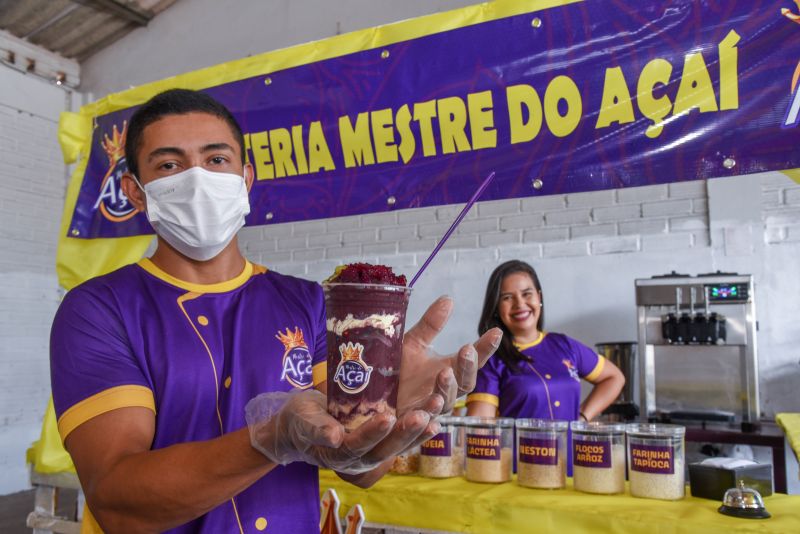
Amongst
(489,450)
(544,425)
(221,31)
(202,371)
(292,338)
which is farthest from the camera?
(221,31)

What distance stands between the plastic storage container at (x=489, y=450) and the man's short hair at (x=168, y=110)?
1.15 meters

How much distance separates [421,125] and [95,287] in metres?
1.54

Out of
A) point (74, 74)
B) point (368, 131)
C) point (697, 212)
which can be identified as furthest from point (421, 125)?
point (74, 74)

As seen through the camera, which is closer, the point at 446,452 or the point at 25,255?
the point at 446,452

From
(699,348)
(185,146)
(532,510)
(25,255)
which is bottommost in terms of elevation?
(532,510)

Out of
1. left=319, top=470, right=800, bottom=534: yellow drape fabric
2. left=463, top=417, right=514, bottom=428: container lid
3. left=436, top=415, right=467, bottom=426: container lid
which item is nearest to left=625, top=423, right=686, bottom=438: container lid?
left=319, top=470, right=800, bottom=534: yellow drape fabric

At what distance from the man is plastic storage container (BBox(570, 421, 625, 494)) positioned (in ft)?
2.72

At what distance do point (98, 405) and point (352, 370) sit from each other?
45 cm

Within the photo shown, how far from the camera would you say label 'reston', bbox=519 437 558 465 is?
1.88m

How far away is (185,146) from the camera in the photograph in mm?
1299

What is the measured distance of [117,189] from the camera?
10.6 feet

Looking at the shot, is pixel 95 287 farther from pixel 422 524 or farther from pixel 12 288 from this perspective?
pixel 12 288

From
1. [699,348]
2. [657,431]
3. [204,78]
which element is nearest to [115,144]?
[204,78]

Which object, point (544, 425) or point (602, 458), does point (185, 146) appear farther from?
point (602, 458)
